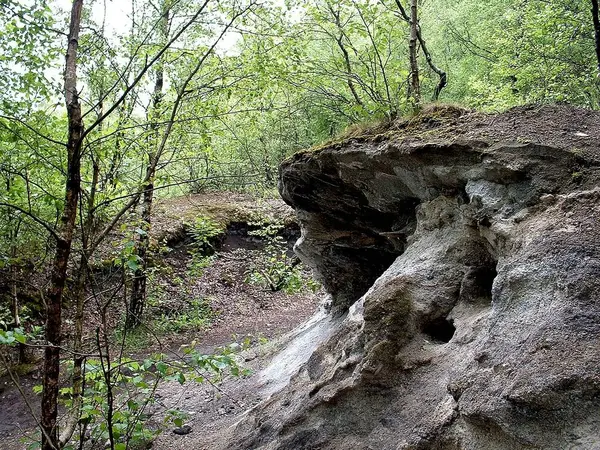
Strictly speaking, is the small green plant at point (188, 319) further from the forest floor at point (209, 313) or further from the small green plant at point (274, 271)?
the small green plant at point (274, 271)

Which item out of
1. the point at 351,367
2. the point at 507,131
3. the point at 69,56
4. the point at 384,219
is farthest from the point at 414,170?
the point at 69,56

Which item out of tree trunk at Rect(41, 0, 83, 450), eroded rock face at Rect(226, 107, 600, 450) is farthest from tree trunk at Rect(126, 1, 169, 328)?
eroded rock face at Rect(226, 107, 600, 450)

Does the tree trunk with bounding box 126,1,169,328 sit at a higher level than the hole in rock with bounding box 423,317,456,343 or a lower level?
higher

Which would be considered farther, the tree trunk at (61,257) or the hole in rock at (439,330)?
the hole in rock at (439,330)

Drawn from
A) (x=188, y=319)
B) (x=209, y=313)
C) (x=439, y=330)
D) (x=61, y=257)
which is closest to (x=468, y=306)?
(x=439, y=330)

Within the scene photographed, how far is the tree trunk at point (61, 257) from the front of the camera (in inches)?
150

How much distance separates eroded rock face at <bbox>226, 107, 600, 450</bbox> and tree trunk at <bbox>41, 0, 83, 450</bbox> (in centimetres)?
216

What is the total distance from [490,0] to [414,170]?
1796 centimetres

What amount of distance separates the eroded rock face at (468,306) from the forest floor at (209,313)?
2275 mm

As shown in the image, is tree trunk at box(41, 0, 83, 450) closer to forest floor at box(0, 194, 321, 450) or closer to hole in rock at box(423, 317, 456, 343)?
forest floor at box(0, 194, 321, 450)

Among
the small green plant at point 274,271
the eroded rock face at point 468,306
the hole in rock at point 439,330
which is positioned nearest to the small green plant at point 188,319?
the small green plant at point 274,271

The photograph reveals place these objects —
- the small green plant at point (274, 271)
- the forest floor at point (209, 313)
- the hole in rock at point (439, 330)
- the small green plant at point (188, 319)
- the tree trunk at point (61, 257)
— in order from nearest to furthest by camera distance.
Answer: the tree trunk at point (61, 257), the hole in rock at point (439, 330), the forest floor at point (209, 313), the small green plant at point (188, 319), the small green plant at point (274, 271)

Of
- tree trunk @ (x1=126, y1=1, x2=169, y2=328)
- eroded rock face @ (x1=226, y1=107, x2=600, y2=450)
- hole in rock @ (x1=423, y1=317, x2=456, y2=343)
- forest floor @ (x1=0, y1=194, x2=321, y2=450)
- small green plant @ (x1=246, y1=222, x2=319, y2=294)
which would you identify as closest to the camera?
eroded rock face @ (x1=226, y1=107, x2=600, y2=450)

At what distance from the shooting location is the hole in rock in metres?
4.16
